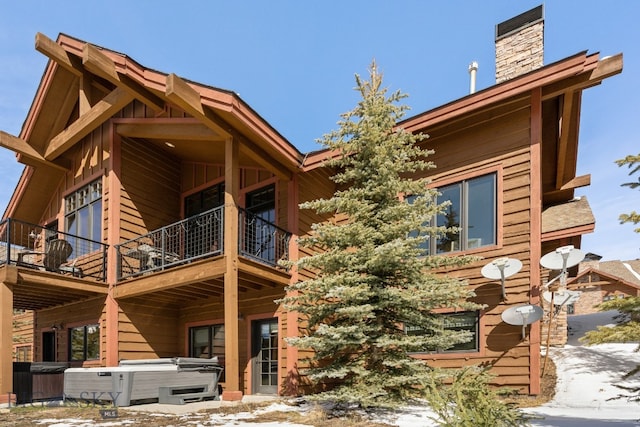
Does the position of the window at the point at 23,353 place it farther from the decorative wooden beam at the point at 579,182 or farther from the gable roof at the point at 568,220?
the decorative wooden beam at the point at 579,182

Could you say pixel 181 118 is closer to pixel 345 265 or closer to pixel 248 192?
pixel 248 192

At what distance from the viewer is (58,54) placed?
32.4 ft

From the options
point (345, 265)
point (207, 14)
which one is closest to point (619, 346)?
point (345, 265)

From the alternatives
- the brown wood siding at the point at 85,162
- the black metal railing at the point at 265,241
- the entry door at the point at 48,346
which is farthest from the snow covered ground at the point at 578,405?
the entry door at the point at 48,346

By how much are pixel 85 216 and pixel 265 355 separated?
6.23 metres

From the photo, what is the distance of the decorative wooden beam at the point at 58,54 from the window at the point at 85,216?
2.83 metres

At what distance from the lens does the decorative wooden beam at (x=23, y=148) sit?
436 inches

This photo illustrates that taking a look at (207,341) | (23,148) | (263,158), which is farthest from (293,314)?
(23,148)

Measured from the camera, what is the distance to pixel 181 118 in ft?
29.2

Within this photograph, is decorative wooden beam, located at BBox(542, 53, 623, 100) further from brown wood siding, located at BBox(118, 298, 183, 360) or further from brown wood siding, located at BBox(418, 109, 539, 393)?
brown wood siding, located at BBox(118, 298, 183, 360)

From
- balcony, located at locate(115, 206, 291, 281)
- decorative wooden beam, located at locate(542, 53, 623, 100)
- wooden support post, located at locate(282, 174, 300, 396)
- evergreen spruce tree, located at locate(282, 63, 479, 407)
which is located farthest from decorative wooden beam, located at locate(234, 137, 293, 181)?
decorative wooden beam, located at locate(542, 53, 623, 100)

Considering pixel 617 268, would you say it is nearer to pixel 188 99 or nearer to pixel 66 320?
pixel 188 99

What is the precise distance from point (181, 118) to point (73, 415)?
19.0 feet

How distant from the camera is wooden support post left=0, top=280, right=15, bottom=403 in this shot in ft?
26.0
